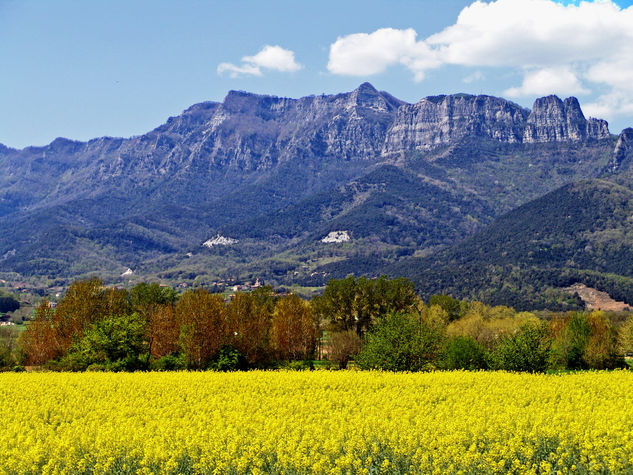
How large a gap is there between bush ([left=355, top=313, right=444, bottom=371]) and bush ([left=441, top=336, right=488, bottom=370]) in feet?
4.66

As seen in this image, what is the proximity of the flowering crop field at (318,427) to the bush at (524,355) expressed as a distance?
57.1 feet

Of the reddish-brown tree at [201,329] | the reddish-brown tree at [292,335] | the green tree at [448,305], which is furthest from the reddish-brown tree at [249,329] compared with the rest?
the green tree at [448,305]

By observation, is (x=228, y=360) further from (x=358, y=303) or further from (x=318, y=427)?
(x=318, y=427)

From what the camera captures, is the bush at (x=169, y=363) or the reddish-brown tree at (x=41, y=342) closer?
the bush at (x=169, y=363)

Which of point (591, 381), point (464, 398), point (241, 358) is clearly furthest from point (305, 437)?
point (241, 358)

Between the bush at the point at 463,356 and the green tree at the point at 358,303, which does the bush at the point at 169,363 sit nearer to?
the bush at the point at 463,356

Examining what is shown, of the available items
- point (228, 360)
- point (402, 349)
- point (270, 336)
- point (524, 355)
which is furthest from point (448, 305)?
point (228, 360)

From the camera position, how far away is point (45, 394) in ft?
123

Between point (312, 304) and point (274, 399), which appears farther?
point (312, 304)

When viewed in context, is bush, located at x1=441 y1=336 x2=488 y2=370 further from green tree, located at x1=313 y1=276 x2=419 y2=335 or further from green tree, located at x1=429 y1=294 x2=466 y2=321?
green tree, located at x1=429 y1=294 x2=466 y2=321

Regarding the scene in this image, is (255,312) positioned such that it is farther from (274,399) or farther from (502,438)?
(502,438)

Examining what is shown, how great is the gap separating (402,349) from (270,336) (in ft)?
101

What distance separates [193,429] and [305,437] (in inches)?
212

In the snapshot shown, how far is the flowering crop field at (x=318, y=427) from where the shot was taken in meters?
21.9
